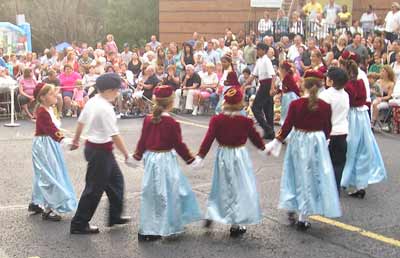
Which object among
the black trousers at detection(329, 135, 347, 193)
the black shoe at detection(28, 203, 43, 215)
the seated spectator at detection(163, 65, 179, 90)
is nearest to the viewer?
the black shoe at detection(28, 203, 43, 215)

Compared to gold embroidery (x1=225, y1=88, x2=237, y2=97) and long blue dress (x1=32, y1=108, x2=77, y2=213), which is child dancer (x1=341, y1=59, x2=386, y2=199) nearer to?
gold embroidery (x1=225, y1=88, x2=237, y2=97)

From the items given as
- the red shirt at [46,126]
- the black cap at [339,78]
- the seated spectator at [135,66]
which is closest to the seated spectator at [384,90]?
the black cap at [339,78]

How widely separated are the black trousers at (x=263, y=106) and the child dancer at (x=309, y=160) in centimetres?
571

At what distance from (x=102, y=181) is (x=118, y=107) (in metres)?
11.0

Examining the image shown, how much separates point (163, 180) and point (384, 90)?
9.01 m

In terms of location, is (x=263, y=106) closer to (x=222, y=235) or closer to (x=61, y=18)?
(x=222, y=235)

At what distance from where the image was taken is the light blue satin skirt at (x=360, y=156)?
Result: 8.57 meters

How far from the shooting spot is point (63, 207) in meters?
7.44

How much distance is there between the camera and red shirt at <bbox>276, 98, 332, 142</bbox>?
6.96 m

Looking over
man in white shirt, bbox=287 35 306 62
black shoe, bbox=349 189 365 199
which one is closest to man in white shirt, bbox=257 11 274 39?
man in white shirt, bbox=287 35 306 62

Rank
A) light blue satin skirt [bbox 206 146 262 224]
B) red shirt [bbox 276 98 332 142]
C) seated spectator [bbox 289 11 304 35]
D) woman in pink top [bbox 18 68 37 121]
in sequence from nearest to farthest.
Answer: light blue satin skirt [bbox 206 146 262 224] < red shirt [bbox 276 98 332 142] < woman in pink top [bbox 18 68 37 121] < seated spectator [bbox 289 11 304 35]

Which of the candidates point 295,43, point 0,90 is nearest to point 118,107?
point 0,90

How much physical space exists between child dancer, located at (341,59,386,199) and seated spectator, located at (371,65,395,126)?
5384 mm

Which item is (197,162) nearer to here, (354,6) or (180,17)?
(354,6)
